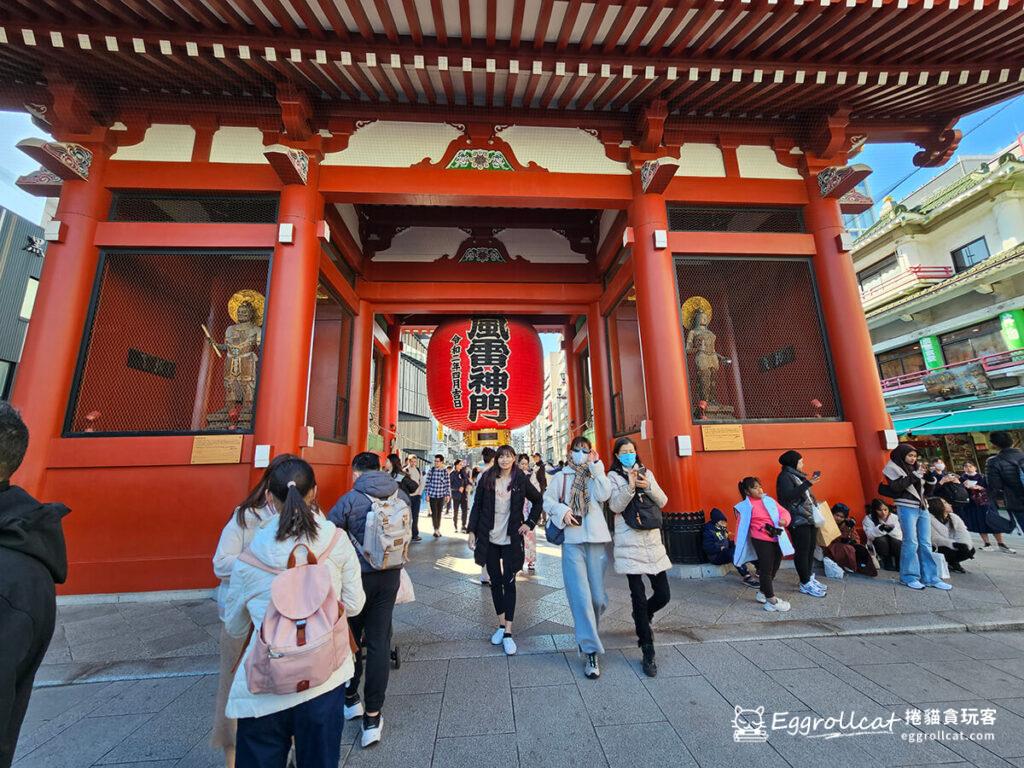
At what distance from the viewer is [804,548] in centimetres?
457

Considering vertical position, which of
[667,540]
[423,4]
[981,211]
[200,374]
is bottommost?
[667,540]

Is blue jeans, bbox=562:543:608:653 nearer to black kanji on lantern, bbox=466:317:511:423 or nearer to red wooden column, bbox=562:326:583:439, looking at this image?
black kanji on lantern, bbox=466:317:511:423

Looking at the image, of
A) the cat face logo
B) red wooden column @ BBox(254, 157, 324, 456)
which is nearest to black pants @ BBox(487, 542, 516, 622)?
the cat face logo

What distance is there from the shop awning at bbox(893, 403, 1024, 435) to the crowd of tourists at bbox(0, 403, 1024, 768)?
7678 mm

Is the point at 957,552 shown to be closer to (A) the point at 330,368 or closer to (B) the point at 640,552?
(B) the point at 640,552

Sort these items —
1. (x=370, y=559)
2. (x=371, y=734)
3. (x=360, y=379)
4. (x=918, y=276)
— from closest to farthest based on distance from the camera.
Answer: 1. (x=371, y=734)
2. (x=370, y=559)
3. (x=360, y=379)
4. (x=918, y=276)

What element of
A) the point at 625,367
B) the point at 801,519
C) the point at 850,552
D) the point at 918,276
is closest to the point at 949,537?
the point at 850,552

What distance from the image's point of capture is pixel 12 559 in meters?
1.20

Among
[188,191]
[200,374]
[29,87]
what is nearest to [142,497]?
[200,374]

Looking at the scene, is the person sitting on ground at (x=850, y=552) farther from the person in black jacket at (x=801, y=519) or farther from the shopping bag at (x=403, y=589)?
the shopping bag at (x=403, y=589)

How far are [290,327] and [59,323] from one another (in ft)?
8.69

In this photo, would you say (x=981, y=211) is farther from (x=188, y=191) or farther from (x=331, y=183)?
(x=188, y=191)

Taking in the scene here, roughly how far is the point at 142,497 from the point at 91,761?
11.8 feet

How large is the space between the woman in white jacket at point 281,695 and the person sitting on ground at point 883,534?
627 cm
